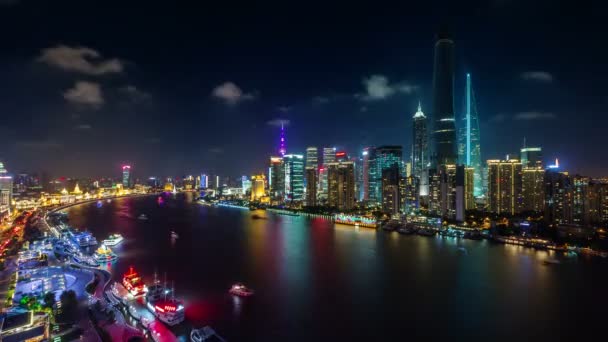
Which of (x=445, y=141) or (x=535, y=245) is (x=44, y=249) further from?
(x=445, y=141)

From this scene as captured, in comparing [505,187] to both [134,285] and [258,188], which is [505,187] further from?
[258,188]

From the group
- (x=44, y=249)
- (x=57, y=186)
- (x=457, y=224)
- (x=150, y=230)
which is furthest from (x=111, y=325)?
(x=57, y=186)

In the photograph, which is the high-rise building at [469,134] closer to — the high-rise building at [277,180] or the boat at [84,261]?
the high-rise building at [277,180]

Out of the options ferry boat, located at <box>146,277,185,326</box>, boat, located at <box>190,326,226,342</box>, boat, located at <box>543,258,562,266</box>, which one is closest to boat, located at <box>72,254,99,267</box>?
ferry boat, located at <box>146,277,185,326</box>

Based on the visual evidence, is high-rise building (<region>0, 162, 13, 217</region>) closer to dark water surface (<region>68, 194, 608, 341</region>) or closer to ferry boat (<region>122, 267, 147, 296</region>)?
dark water surface (<region>68, 194, 608, 341</region>)

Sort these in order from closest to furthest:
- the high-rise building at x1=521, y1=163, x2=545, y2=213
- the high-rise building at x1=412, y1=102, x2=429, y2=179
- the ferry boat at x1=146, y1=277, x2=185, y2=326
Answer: the ferry boat at x1=146, y1=277, x2=185, y2=326 < the high-rise building at x1=521, y1=163, x2=545, y2=213 < the high-rise building at x1=412, y1=102, x2=429, y2=179

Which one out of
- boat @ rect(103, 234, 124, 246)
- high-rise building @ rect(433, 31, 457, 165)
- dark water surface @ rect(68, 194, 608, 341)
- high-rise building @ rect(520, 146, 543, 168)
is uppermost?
high-rise building @ rect(433, 31, 457, 165)

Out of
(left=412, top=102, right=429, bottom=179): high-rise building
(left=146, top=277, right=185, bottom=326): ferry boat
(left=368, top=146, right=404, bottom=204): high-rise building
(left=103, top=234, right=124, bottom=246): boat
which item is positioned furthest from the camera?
(left=412, top=102, right=429, bottom=179): high-rise building
